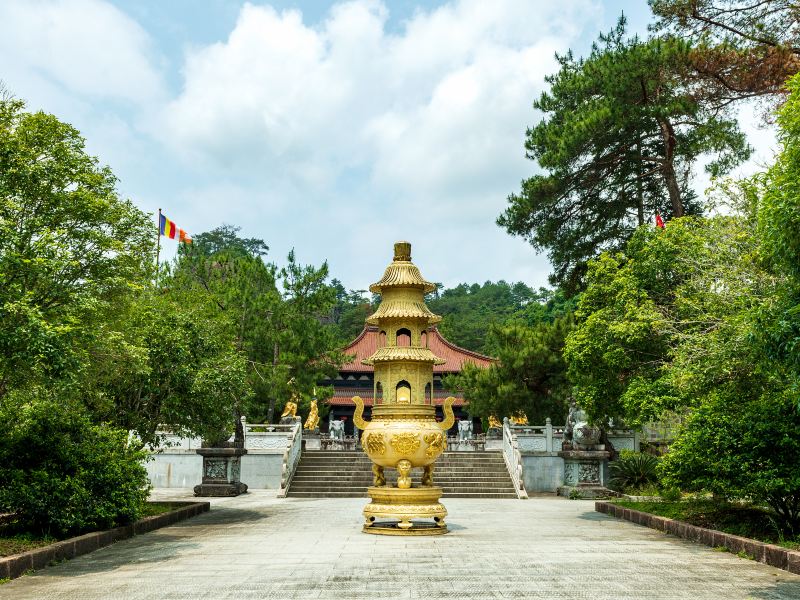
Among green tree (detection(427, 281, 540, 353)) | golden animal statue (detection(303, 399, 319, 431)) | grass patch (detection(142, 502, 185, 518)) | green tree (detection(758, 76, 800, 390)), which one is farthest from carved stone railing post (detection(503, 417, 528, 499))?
green tree (detection(427, 281, 540, 353))

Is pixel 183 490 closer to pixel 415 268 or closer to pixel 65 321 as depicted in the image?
pixel 415 268

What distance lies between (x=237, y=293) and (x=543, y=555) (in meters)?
16.5

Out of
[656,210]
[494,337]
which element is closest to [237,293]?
[494,337]

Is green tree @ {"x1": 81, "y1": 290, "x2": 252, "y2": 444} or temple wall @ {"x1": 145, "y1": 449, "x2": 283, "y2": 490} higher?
green tree @ {"x1": 81, "y1": 290, "x2": 252, "y2": 444}

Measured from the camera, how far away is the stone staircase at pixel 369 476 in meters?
20.0

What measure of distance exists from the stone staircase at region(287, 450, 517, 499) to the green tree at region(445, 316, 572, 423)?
2094mm

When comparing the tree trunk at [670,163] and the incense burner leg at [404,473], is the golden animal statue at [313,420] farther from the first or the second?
the incense burner leg at [404,473]

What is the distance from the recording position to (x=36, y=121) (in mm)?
8891

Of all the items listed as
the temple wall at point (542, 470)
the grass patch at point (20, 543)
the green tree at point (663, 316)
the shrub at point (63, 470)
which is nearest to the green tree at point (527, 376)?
the temple wall at point (542, 470)

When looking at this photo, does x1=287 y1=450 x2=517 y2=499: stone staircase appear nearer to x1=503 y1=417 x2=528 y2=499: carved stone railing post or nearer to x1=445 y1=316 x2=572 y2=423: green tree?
x1=503 y1=417 x2=528 y2=499: carved stone railing post

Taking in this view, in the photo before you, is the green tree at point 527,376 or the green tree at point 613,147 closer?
the green tree at point 613,147

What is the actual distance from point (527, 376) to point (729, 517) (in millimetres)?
13176

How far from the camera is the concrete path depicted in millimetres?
6453

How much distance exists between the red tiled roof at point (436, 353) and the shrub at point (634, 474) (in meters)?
16.9
